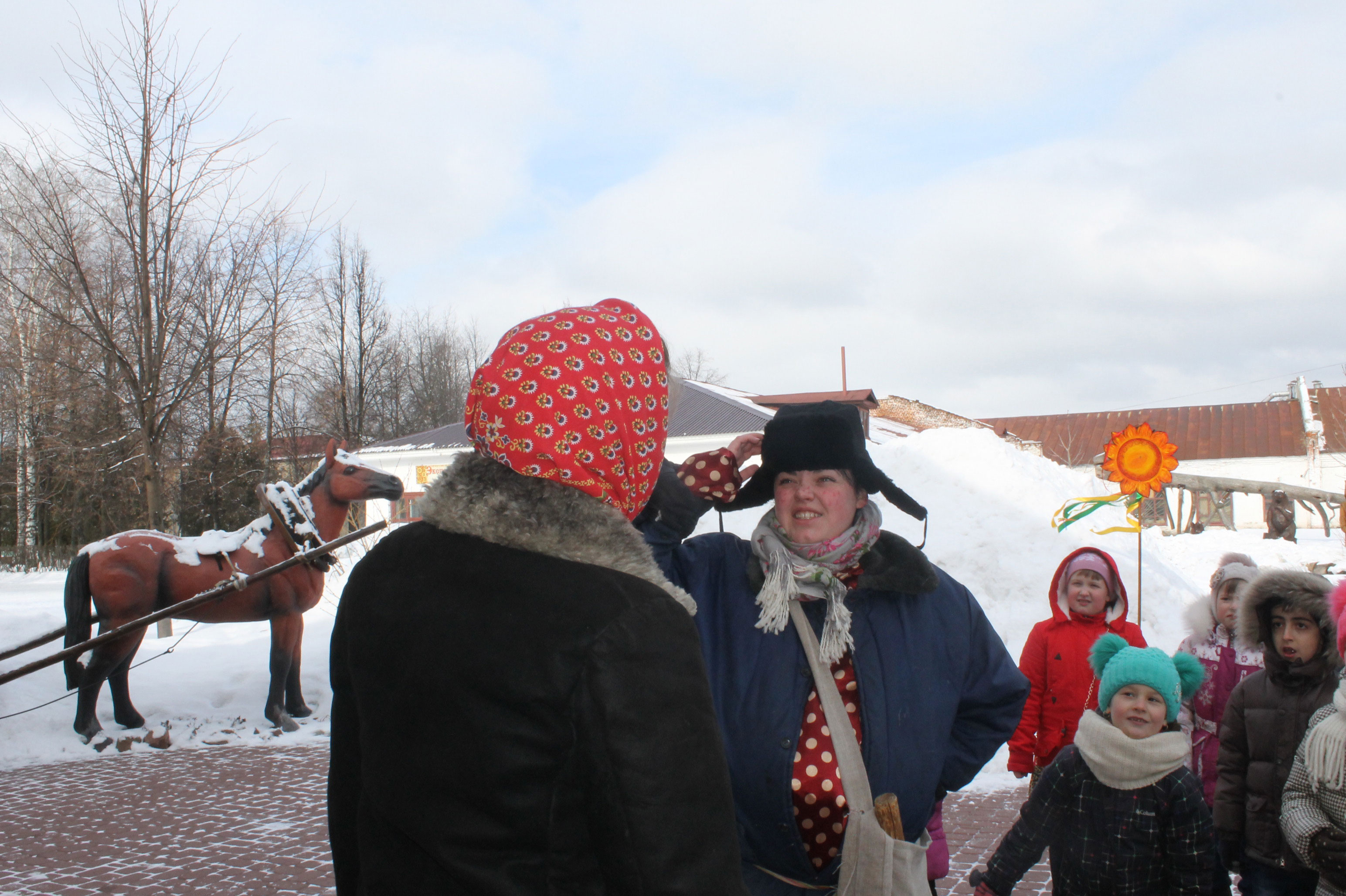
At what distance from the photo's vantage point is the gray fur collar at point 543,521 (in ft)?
4.52

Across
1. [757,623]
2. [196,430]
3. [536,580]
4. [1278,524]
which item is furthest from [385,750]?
[1278,524]

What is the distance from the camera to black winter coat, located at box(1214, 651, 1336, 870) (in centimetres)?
342

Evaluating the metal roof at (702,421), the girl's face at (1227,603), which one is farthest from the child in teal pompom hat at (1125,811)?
the metal roof at (702,421)

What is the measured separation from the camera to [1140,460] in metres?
8.02

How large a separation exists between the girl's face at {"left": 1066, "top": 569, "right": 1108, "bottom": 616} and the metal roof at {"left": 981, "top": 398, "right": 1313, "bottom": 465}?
37.8 meters

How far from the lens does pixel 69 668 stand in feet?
26.0

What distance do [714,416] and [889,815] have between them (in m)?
26.4

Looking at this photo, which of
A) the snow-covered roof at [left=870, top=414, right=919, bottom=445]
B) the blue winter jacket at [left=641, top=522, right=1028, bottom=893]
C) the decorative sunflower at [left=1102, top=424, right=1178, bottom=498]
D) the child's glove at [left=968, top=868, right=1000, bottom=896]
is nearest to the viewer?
the blue winter jacket at [left=641, top=522, right=1028, bottom=893]

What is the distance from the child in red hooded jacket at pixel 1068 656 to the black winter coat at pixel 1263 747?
922 millimetres

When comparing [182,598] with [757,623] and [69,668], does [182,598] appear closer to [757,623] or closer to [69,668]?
[69,668]

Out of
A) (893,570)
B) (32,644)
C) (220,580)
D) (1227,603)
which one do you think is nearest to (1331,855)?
(893,570)

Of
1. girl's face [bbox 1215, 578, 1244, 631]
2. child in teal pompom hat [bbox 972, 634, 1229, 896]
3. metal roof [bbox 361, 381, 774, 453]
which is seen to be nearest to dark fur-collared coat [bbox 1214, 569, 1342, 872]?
child in teal pompom hat [bbox 972, 634, 1229, 896]

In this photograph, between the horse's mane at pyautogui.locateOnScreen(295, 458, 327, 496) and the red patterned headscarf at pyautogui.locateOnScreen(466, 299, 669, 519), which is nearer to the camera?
the red patterned headscarf at pyautogui.locateOnScreen(466, 299, 669, 519)

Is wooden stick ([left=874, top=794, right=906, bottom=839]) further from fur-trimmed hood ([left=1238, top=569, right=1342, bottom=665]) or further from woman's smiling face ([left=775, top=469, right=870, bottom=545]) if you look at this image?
fur-trimmed hood ([left=1238, top=569, right=1342, bottom=665])
